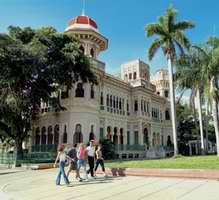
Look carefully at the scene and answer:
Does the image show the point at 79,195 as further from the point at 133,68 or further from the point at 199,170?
the point at 133,68

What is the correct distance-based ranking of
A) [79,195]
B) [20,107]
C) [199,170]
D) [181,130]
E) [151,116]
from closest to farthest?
[79,195]
[199,170]
[20,107]
[151,116]
[181,130]

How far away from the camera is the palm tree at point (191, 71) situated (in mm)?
25641

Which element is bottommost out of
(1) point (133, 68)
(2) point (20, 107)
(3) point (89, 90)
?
(2) point (20, 107)

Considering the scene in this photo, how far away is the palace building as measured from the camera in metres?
29.3

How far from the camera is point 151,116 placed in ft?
140

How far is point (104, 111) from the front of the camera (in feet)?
110

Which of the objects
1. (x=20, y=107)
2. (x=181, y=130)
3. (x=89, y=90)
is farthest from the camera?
(x=181, y=130)

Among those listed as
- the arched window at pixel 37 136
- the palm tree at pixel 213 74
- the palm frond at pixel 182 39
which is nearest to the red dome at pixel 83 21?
the palm frond at pixel 182 39

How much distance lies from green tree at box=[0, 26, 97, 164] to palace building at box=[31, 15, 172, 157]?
311 cm

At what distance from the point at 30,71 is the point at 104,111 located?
12.3 meters

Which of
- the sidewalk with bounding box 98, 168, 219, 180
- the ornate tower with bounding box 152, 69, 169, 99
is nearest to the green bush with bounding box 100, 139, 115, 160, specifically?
the sidewalk with bounding box 98, 168, 219, 180

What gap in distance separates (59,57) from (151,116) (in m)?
21.3

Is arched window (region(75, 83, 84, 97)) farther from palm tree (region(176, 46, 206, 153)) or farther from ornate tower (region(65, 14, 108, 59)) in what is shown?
palm tree (region(176, 46, 206, 153))

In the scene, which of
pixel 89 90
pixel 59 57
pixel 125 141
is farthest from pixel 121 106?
pixel 59 57
